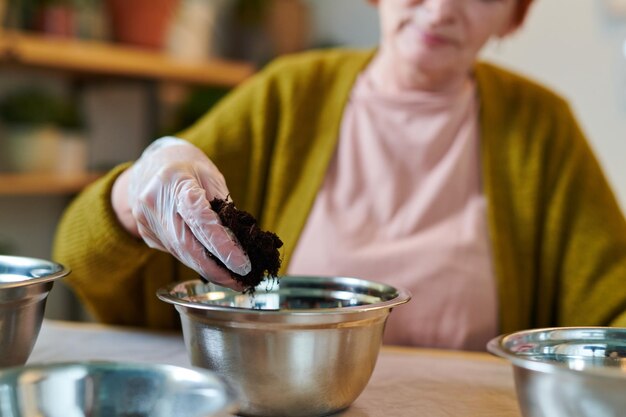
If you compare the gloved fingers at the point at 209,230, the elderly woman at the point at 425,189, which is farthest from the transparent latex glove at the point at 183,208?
the elderly woman at the point at 425,189

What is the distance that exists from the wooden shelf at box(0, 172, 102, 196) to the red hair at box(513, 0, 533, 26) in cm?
126

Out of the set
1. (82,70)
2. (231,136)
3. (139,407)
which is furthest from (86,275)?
(82,70)

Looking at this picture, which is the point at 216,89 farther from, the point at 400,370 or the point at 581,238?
the point at 400,370

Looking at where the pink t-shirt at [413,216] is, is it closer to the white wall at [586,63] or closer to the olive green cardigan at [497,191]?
the olive green cardigan at [497,191]

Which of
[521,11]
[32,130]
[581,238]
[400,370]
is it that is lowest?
[400,370]

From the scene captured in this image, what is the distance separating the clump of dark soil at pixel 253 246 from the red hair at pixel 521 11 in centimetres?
72

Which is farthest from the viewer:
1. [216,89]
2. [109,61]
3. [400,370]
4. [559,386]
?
[216,89]

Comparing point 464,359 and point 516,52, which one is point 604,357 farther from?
point 516,52

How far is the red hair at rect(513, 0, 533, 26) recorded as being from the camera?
1221 mm

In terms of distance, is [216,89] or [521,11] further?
[216,89]

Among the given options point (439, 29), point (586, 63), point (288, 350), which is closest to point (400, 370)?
point (288, 350)

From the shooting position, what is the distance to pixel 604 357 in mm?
703

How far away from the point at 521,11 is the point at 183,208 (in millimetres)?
756

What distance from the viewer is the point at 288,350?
63cm
